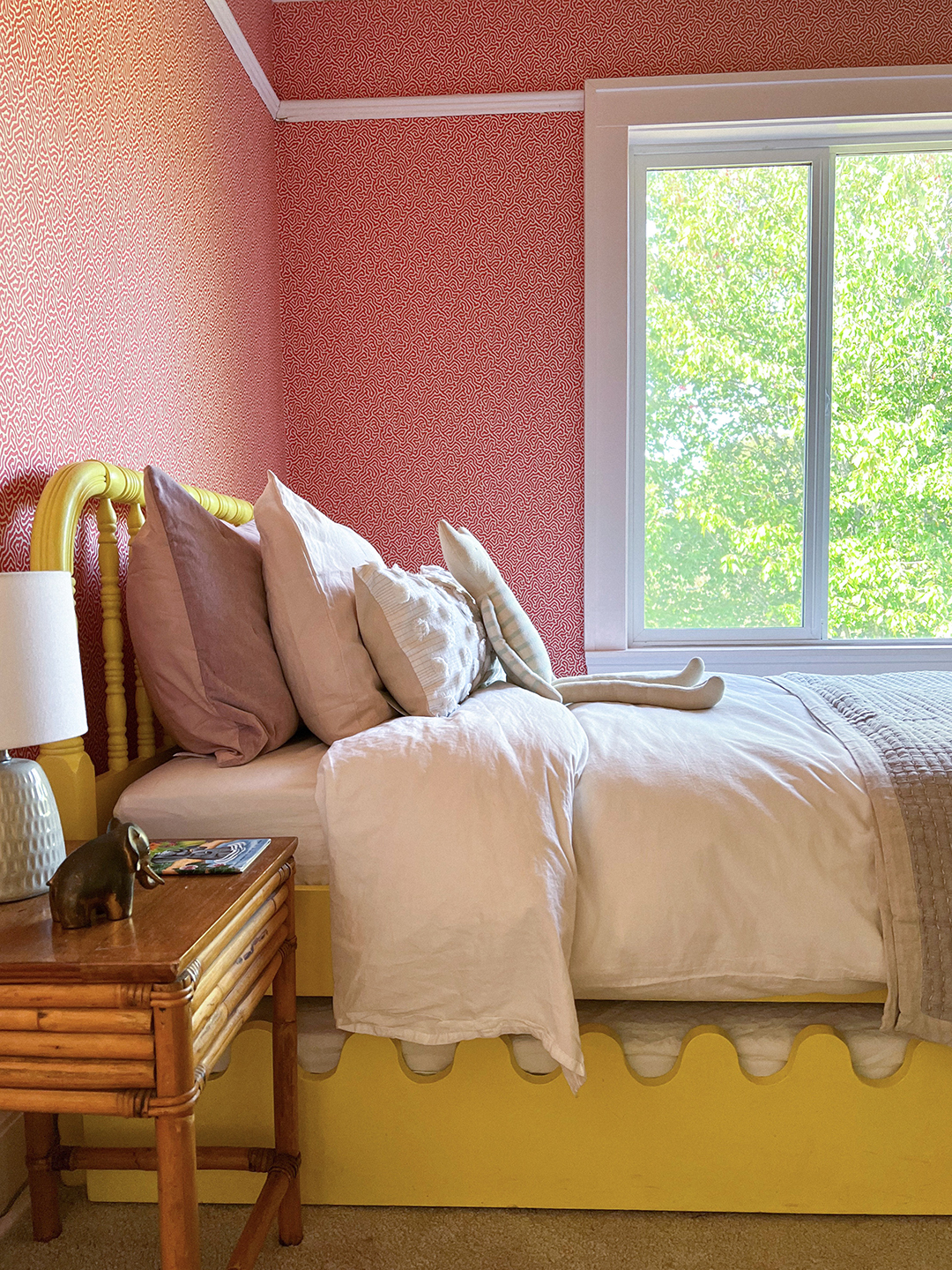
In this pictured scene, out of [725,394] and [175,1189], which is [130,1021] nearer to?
[175,1189]

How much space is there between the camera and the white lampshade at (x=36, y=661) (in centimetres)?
100

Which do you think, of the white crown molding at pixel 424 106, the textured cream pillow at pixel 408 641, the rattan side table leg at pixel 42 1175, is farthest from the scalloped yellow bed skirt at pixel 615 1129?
the white crown molding at pixel 424 106

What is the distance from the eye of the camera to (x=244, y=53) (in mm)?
2723

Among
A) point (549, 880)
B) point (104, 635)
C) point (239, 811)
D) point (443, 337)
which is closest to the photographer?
point (549, 880)

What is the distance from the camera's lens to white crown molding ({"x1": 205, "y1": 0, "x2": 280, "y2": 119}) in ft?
8.18

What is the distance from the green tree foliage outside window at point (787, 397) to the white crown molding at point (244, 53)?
4.17 ft

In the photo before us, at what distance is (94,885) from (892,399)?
307cm

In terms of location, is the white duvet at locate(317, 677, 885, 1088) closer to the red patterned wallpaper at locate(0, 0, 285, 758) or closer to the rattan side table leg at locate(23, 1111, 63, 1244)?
the rattan side table leg at locate(23, 1111, 63, 1244)

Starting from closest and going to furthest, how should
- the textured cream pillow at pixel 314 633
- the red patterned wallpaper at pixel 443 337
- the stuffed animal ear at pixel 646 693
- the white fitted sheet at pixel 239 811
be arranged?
the white fitted sheet at pixel 239 811, the textured cream pillow at pixel 314 633, the stuffed animal ear at pixel 646 693, the red patterned wallpaper at pixel 443 337

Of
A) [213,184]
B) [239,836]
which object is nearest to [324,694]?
[239,836]

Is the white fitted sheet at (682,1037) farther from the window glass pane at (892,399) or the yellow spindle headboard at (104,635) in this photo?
the window glass pane at (892,399)

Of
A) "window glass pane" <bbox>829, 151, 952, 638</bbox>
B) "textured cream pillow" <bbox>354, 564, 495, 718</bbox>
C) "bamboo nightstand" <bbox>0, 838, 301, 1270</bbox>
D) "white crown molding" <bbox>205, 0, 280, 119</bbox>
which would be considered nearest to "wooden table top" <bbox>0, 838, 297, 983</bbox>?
"bamboo nightstand" <bbox>0, 838, 301, 1270</bbox>

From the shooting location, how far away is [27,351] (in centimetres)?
150

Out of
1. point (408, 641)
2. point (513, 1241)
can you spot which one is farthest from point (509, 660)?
point (513, 1241)
